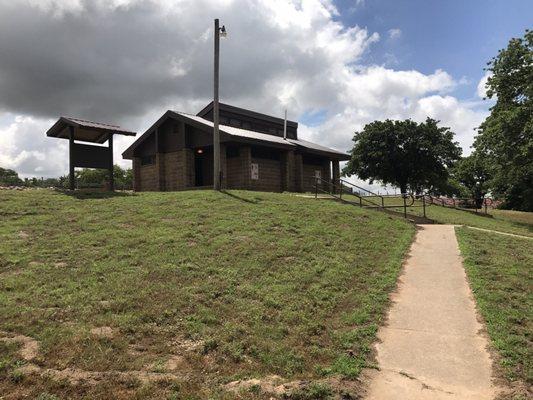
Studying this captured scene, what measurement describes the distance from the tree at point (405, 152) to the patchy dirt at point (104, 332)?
35.5m

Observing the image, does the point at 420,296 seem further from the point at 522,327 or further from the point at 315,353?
the point at 315,353

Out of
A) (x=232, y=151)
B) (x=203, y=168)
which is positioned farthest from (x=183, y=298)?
(x=203, y=168)

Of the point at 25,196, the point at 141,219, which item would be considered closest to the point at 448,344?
the point at 141,219

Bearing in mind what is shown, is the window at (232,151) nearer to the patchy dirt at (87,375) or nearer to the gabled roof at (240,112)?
the gabled roof at (240,112)

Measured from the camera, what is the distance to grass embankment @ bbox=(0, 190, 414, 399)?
5219 millimetres

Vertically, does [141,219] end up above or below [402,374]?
above

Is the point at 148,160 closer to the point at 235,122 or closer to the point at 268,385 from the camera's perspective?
the point at 235,122

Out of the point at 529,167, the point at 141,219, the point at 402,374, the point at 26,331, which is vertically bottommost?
the point at 402,374

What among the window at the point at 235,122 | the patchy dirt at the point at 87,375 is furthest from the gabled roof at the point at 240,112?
the patchy dirt at the point at 87,375

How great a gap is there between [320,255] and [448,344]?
14.8ft

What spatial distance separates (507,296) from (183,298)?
19.1 feet

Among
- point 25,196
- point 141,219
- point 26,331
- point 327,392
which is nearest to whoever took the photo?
point 327,392

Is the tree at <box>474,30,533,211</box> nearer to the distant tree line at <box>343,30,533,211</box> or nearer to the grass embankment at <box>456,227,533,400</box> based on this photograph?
the distant tree line at <box>343,30,533,211</box>

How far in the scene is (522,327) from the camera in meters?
6.74
